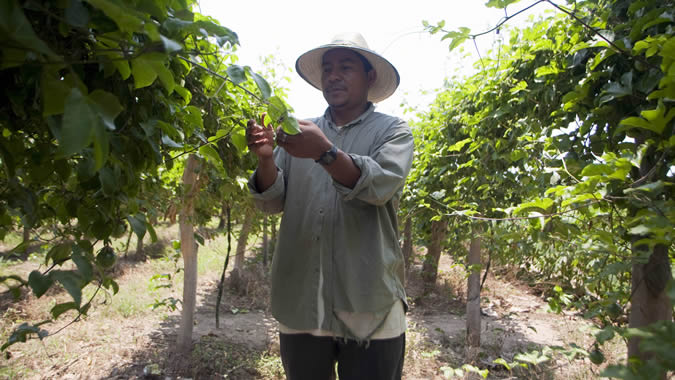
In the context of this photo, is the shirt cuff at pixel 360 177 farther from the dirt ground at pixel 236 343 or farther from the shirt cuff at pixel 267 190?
the dirt ground at pixel 236 343

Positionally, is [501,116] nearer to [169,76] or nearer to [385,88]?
[385,88]

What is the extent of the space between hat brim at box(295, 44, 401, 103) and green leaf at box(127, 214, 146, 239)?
1024mm

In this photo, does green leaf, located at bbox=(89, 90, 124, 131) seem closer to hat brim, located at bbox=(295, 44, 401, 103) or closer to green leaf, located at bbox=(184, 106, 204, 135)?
green leaf, located at bbox=(184, 106, 204, 135)

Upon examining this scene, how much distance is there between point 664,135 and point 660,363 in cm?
75

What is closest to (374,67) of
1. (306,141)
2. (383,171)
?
(383,171)

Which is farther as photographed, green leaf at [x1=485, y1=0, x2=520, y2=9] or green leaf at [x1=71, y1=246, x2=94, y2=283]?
green leaf at [x1=485, y1=0, x2=520, y2=9]

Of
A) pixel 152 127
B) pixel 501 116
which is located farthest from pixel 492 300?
pixel 152 127

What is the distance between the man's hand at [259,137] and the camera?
4.22 feet

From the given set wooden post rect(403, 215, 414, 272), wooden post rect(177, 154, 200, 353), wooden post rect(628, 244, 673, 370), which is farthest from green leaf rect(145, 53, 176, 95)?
wooden post rect(403, 215, 414, 272)

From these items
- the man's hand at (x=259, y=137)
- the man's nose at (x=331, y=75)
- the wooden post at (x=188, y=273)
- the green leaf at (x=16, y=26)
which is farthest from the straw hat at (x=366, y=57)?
the wooden post at (x=188, y=273)

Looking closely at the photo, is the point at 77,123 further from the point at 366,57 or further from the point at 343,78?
the point at 366,57

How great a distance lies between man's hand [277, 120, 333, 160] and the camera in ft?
3.79

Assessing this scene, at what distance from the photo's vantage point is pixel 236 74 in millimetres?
649

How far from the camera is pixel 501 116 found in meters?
2.51
